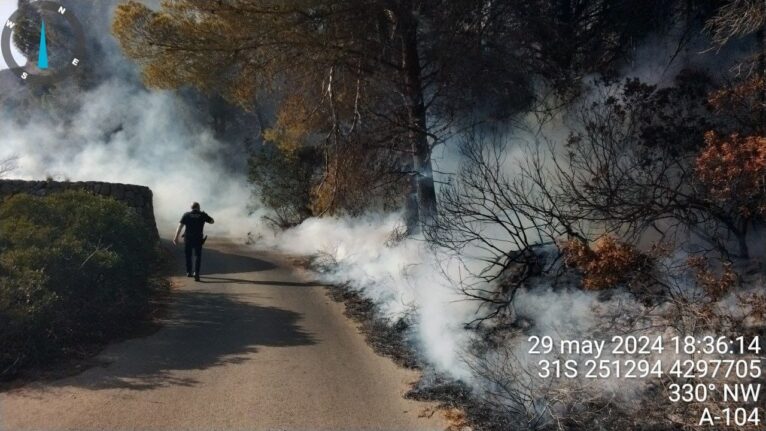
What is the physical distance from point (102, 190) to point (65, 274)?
7093 millimetres

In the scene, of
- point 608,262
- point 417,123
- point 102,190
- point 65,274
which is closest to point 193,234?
point 102,190

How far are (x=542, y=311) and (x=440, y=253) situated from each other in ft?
6.17

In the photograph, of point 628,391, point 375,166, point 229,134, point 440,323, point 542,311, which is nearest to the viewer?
point 628,391

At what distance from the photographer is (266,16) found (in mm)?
9062

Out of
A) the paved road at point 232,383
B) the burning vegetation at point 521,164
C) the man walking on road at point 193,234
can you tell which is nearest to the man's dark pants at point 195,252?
the man walking on road at point 193,234

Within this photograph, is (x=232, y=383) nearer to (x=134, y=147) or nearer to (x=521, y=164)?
(x=521, y=164)

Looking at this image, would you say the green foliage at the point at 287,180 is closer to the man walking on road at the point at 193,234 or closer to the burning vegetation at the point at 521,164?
the burning vegetation at the point at 521,164

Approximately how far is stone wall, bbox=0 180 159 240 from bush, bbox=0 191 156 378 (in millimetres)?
2873

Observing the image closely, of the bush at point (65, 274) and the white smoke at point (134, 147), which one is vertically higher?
the white smoke at point (134, 147)

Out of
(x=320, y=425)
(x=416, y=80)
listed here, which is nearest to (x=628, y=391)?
(x=320, y=425)

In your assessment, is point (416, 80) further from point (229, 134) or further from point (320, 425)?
point (229, 134)

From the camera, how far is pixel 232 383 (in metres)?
5.69

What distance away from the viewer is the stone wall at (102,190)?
38.0 feet

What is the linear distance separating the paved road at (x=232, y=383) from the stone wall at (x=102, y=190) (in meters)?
4.77
